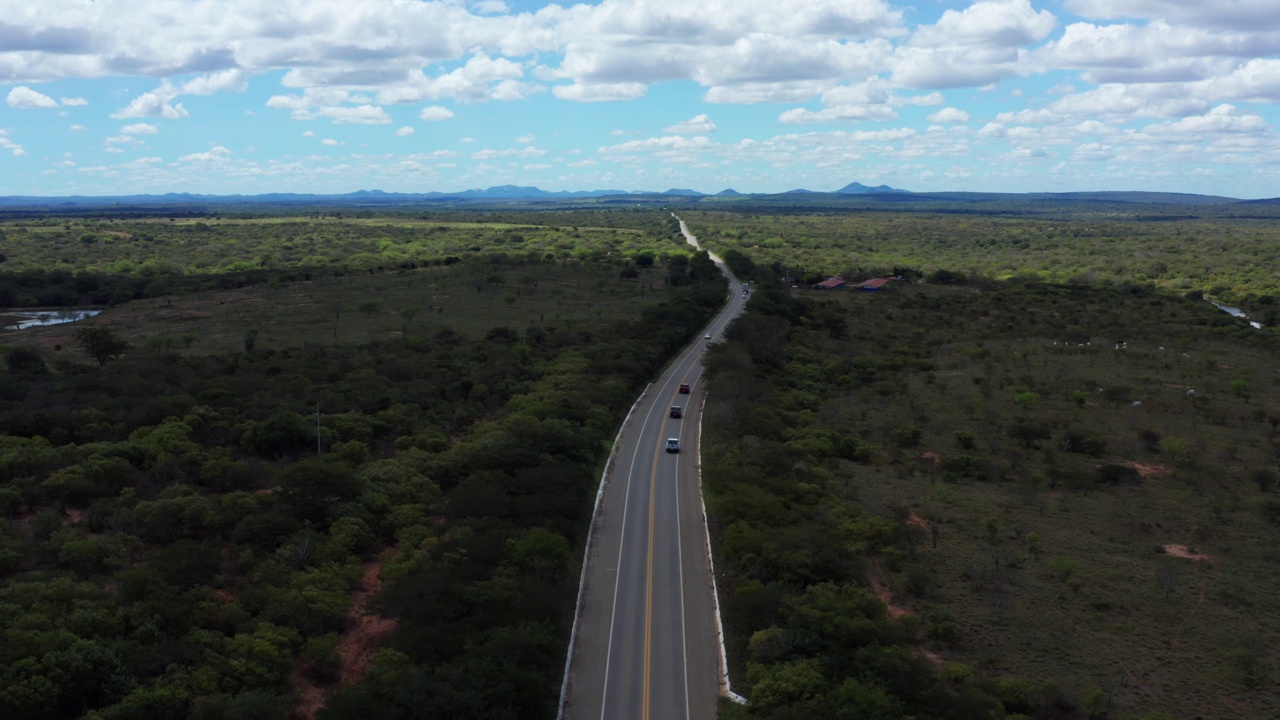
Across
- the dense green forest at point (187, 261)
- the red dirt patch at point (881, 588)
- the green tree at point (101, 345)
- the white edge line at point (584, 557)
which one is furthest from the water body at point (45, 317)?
the red dirt patch at point (881, 588)

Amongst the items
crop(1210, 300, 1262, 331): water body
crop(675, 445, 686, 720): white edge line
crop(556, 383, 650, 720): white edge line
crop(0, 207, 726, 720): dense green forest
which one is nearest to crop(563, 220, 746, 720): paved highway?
crop(675, 445, 686, 720): white edge line

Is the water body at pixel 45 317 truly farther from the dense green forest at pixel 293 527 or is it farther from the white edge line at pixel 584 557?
the white edge line at pixel 584 557

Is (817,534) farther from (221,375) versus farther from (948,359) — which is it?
(948,359)

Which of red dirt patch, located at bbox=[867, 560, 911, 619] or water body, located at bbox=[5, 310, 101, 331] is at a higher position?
water body, located at bbox=[5, 310, 101, 331]

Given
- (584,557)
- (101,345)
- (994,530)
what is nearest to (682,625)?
(584,557)

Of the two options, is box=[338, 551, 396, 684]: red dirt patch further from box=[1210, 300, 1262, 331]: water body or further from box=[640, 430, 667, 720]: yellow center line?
box=[1210, 300, 1262, 331]: water body

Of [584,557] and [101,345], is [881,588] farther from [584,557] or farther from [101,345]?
[101,345]
